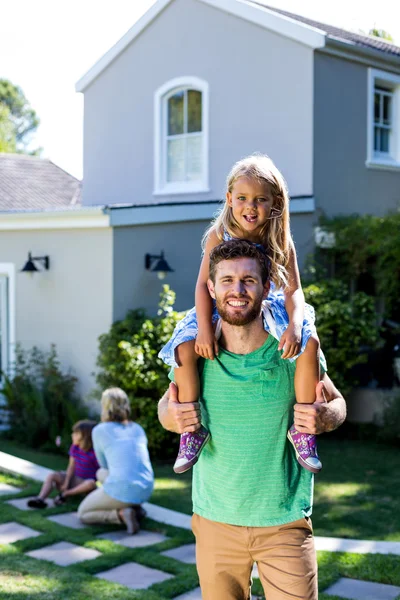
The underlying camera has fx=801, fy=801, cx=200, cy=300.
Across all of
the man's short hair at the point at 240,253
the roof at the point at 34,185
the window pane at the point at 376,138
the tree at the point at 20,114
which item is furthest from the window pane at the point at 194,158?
the tree at the point at 20,114

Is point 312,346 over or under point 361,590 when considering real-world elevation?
over

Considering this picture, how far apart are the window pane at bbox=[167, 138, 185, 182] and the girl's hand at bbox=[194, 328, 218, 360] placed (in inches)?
446

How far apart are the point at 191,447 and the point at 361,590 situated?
245cm

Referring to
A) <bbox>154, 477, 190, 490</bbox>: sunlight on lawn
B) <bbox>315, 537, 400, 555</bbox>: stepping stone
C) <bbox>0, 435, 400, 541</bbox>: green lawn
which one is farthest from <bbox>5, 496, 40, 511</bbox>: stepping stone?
<bbox>315, 537, 400, 555</bbox>: stepping stone

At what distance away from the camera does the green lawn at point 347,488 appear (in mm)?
6977

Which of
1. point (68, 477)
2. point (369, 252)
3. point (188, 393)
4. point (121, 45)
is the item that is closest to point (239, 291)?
point (188, 393)

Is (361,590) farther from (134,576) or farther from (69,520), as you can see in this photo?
(69,520)

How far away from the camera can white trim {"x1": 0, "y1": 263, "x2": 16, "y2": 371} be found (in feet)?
38.4

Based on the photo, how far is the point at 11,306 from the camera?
11758mm

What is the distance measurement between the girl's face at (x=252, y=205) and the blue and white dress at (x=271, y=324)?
294mm

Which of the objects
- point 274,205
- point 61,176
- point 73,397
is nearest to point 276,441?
point 274,205

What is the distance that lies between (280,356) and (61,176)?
1693 centimetres

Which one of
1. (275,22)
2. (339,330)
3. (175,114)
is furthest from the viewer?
(175,114)

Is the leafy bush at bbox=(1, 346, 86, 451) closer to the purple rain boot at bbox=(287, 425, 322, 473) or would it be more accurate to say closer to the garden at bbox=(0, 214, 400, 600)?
the garden at bbox=(0, 214, 400, 600)
